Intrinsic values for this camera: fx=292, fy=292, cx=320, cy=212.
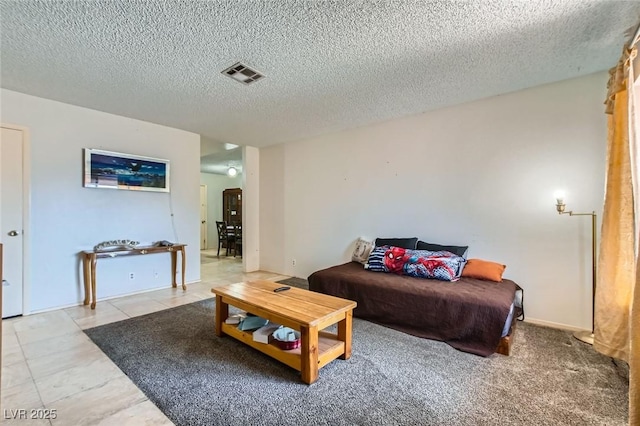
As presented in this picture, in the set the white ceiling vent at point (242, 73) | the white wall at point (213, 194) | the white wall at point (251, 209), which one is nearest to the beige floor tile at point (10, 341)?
the white ceiling vent at point (242, 73)

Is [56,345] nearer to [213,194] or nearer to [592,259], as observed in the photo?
[592,259]

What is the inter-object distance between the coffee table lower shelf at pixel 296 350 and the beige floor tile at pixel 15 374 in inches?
56.8

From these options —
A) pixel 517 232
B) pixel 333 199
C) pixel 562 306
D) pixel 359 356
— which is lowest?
pixel 359 356

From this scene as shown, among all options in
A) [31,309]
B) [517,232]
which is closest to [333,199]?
[517,232]

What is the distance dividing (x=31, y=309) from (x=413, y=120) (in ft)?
16.9

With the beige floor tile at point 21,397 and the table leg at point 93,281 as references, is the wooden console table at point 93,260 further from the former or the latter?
the beige floor tile at point 21,397

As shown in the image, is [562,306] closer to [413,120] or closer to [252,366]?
[413,120]

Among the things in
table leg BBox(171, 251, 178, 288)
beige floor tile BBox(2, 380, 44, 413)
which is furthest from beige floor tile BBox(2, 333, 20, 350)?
table leg BBox(171, 251, 178, 288)

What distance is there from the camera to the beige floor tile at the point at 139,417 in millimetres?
1647

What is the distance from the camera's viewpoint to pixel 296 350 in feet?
7.27

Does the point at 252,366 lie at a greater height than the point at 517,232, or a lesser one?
lesser

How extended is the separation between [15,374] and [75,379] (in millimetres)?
478

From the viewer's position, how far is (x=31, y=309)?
3320mm

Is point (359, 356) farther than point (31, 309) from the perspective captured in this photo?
No
